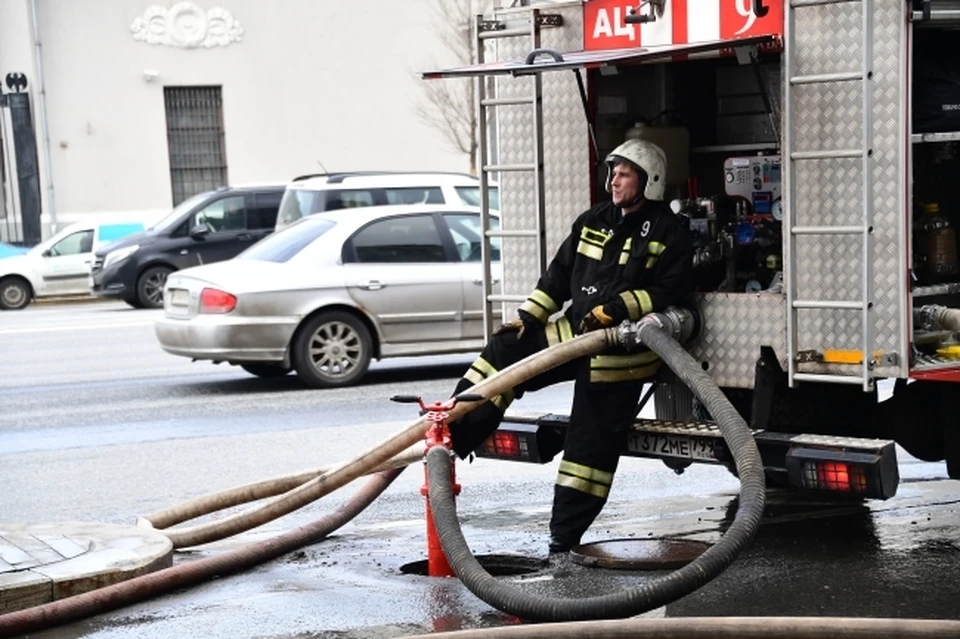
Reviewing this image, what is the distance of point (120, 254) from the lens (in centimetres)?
2450

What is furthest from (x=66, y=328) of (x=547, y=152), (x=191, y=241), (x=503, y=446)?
(x=503, y=446)

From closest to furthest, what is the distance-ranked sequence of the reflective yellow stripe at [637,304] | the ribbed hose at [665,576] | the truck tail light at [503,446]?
the ribbed hose at [665,576]
the reflective yellow stripe at [637,304]
the truck tail light at [503,446]

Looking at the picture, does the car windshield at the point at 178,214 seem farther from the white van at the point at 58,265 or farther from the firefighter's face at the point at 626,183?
the firefighter's face at the point at 626,183

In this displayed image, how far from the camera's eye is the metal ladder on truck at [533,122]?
25.8 ft

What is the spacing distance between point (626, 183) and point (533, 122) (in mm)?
982

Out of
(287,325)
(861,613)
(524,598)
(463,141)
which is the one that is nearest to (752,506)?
→ (861,613)

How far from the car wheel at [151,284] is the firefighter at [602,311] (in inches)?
700

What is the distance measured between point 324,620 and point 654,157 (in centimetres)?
256

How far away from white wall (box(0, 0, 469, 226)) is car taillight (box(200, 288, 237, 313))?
20.0 metres

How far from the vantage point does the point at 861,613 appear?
6055 mm

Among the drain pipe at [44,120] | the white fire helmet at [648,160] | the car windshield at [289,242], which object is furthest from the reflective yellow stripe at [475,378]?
the drain pipe at [44,120]

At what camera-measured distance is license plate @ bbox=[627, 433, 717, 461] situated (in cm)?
686

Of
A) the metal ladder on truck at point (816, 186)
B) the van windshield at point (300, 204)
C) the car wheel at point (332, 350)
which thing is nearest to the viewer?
the metal ladder on truck at point (816, 186)

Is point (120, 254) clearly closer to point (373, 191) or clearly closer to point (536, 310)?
point (373, 191)
